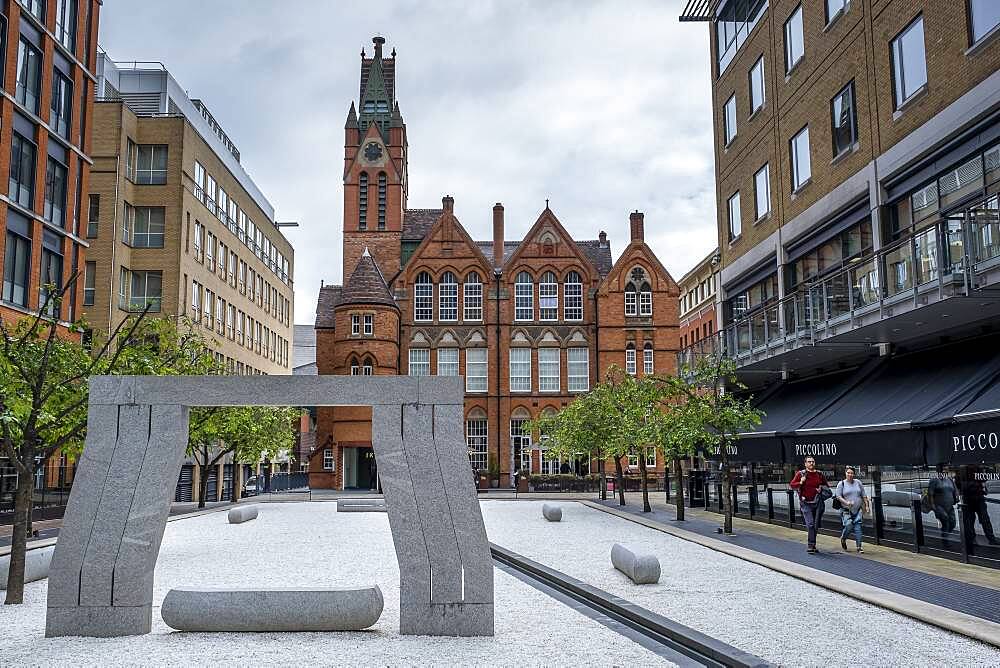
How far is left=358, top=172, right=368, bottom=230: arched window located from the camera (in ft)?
220

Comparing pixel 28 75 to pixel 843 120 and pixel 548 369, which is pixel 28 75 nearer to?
pixel 843 120

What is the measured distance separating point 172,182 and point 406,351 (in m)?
19.9

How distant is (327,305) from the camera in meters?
68.1

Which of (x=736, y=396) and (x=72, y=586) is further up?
(x=736, y=396)

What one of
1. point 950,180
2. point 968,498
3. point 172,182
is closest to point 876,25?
point 950,180

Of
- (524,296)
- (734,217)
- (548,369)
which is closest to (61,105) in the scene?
(734,217)

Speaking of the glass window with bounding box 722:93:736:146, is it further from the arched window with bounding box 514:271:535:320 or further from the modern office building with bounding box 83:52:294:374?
the arched window with bounding box 514:271:535:320

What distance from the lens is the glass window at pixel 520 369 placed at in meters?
61.6

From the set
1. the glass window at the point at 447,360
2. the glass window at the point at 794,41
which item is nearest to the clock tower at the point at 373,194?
the glass window at the point at 447,360

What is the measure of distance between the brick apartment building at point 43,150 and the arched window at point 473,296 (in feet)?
94.4

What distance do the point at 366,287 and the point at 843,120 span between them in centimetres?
3960

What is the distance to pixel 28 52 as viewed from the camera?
106 feet

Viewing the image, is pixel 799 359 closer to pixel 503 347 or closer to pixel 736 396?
pixel 736 396

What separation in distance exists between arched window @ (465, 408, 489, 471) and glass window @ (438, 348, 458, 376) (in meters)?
3.17
